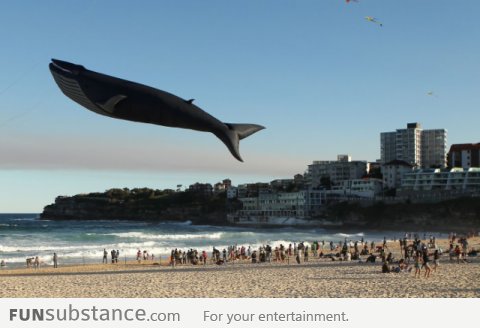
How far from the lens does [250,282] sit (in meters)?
15.4

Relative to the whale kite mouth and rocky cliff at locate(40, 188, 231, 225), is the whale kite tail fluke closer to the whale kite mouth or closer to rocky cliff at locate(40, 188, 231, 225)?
the whale kite mouth

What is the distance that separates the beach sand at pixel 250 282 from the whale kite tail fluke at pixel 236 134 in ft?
20.3

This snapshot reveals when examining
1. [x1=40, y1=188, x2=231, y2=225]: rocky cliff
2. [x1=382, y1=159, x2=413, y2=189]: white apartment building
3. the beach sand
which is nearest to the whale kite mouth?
the beach sand

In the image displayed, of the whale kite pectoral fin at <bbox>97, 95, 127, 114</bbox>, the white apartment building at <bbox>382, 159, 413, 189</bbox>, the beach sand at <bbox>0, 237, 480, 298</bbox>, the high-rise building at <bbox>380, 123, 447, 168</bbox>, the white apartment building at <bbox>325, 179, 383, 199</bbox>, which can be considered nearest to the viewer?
the whale kite pectoral fin at <bbox>97, 95, 127, 114</bbox>

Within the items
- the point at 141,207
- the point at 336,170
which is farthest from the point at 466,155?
the point at 141,207

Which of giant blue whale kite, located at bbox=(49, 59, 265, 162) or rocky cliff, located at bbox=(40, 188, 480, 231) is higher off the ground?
giant blue whale kite, located at bbox=(49, 59, 265, 162)

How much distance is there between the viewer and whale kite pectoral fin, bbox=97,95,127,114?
20.6ft

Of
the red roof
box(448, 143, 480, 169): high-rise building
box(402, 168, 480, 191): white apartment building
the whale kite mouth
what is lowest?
the whale kite mouth

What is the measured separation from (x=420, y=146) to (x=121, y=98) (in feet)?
334

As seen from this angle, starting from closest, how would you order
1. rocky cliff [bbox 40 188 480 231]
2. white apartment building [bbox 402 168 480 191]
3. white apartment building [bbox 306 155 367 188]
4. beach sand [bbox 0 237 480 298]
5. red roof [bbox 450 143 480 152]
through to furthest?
beach sand [bbox 0 237 480 298], rocky cliff [bbox 40 188 480 231], white apartment building [bbox 402 168 480 191], red roof [bbox 450 143 480 152], white apartment building [bbox 306 155 367 188]

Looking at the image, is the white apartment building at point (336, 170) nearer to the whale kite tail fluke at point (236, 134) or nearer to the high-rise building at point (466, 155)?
the high-rise building at point (466, 155)

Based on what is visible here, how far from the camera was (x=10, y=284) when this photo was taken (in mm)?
16203
